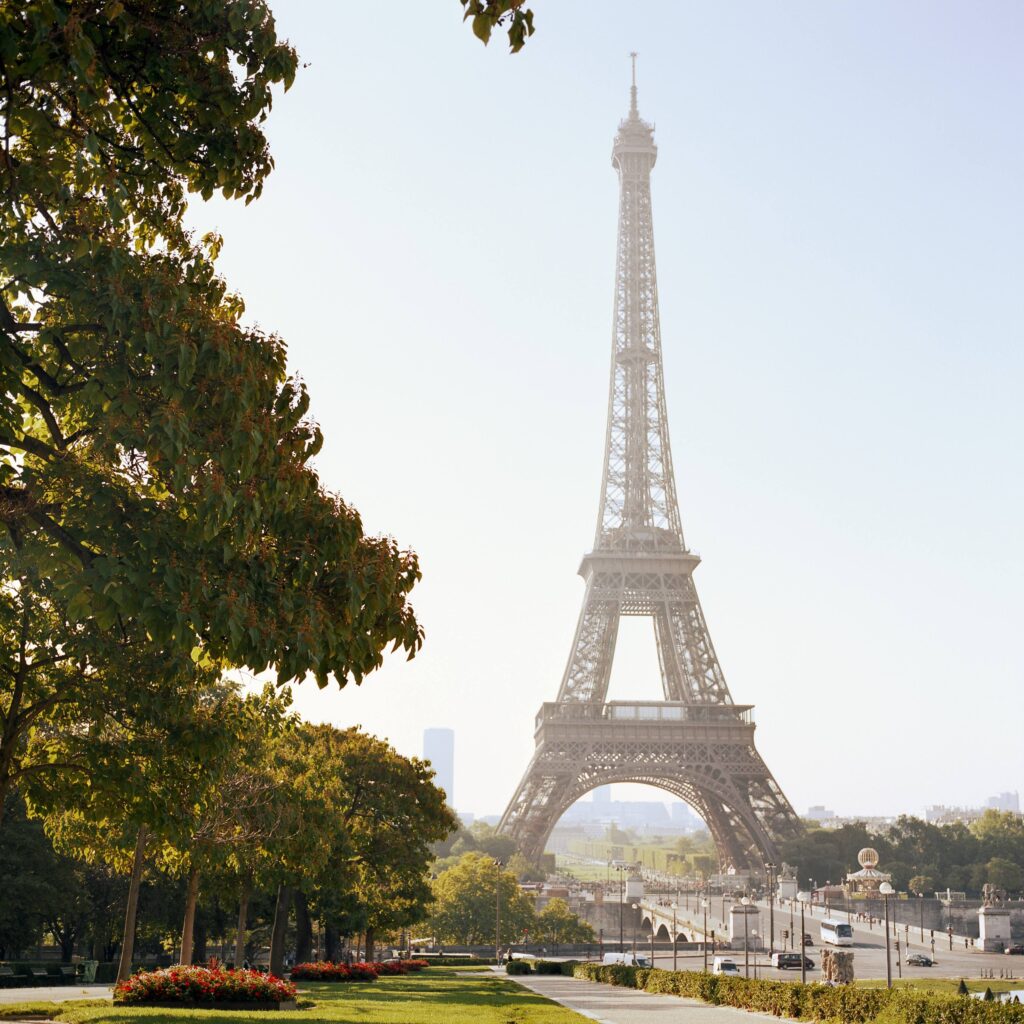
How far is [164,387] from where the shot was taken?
1105 cm

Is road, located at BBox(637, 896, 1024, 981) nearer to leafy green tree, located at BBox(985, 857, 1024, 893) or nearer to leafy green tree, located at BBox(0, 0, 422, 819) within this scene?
leafy green tree, located at BBox(985, 857, 1024, 893)

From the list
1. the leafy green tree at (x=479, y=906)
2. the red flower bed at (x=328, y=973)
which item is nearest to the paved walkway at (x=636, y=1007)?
the red flower bed at (x=328, y=973)

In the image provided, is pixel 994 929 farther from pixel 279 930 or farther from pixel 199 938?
pixel 279 930

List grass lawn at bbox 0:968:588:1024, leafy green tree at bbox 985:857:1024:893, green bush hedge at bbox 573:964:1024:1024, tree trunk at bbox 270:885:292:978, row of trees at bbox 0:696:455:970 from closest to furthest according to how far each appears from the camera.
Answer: green bush hedge at bbox 573:964:1024:1024
grass lawn at bbox 0:968:588:1024
row of trees at bbox 0:696:455:970
tree trunk at bbox 270:885:292:978
leafy green tree at bbox 985:857:1024:893

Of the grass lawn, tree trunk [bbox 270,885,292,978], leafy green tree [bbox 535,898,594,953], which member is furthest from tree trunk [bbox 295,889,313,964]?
leafy green tree [bbox 535,898,594,953]

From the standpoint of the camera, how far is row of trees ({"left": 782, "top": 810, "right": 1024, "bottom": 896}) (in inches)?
4619

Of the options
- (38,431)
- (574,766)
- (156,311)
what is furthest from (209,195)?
(574,766)

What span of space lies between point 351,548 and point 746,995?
25482mm

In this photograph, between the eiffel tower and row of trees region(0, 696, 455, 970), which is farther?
the eiffel tower

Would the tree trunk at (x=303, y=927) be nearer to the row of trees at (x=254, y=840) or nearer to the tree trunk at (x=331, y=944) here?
the row of trees at (x=254, y=840)

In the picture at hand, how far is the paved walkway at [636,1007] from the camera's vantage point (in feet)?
96.4

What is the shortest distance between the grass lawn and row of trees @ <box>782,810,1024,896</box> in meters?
75.7

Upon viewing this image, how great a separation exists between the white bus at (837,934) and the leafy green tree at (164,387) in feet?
269

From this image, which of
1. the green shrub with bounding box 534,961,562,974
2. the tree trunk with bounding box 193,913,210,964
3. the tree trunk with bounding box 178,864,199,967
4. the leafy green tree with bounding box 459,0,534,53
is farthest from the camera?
the green shrub with bounding box 534,961,562,974
